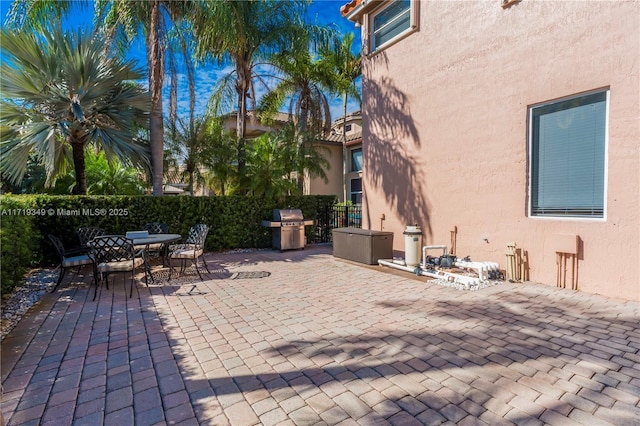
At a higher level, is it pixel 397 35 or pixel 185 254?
pixel 397 35

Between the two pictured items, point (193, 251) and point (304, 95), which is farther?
point (304, 95)

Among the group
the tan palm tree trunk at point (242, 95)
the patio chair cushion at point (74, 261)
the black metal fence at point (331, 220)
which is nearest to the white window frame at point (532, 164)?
the black metal fence at point (331, 220)

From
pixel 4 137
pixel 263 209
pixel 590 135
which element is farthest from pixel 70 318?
pixel 590 135

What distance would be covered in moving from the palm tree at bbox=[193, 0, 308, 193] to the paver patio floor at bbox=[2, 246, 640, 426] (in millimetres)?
7054

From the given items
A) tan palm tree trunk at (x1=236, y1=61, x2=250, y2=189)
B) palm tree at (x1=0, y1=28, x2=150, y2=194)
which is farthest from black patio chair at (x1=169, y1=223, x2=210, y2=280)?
tan palm tree trunk at (x1=236, y1=61, x2=250, y2=189)

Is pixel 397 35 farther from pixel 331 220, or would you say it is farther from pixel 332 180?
pixel 332 180

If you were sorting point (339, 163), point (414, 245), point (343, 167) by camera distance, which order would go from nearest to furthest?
point (414, 245) → point (343, 167) → point (339, 163)

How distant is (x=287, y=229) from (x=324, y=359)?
716 centimetres

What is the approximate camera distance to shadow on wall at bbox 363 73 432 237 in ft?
27.8

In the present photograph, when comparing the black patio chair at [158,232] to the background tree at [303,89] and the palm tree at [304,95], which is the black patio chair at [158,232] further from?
the palm tree at [304,95]

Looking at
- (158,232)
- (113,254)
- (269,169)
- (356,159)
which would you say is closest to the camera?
(113,254)

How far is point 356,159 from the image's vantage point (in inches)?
742

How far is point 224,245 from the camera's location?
394 inches

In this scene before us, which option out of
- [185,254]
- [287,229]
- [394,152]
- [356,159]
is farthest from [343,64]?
[185,254]
